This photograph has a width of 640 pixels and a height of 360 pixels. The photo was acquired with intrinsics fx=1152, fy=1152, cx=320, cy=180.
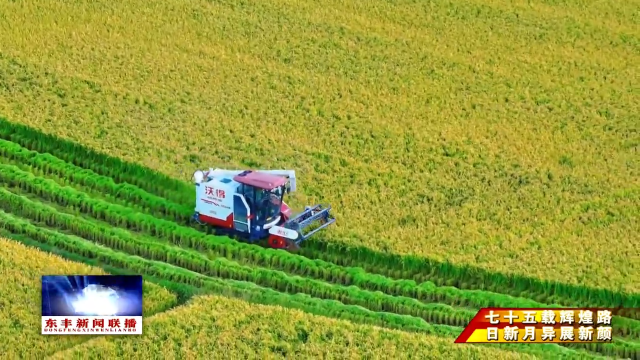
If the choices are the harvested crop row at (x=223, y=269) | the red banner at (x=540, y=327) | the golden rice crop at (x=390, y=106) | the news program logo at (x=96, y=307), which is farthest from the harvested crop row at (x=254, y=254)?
the news program logo at (x=96, y=307)

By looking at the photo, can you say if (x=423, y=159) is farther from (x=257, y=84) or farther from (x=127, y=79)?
(x=127, y=79)

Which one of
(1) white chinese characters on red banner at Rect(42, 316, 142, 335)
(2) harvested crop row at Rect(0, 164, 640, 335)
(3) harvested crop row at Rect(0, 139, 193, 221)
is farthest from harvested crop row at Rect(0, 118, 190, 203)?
(1) white chinese characters on red banner at Rect(42, 316, 142, 335)

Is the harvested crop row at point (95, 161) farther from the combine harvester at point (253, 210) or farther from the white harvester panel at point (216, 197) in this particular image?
the combine harvester at point (253, 210)

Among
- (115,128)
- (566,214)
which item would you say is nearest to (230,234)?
(115,128)

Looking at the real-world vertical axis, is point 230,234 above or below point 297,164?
below

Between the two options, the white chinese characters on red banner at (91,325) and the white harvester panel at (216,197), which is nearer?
the white chinese characters on red banner at (91,325)

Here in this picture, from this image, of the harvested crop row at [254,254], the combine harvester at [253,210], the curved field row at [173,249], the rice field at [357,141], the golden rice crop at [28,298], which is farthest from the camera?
the combine harvester at [253,210]

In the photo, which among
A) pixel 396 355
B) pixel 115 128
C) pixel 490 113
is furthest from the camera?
pixel 490 113

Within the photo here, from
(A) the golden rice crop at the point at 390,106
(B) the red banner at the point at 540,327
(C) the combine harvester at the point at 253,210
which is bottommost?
(B) the red banner at the point at 540,327
